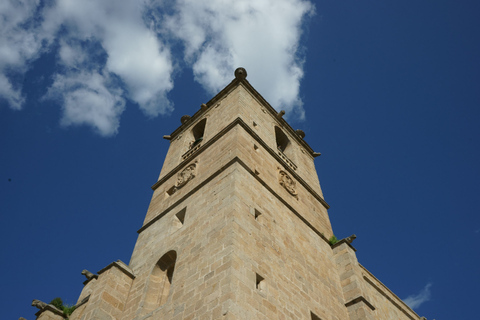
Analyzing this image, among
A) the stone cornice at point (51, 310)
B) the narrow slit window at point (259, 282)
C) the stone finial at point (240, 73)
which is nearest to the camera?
the narrow slit window at point (259, 282)

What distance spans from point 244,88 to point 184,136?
3755 millimetres

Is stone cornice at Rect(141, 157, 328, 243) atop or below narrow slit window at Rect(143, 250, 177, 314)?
atop

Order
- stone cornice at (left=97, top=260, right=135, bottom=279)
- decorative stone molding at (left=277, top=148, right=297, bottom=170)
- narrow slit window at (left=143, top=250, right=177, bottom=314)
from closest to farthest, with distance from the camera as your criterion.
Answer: narrow slit window at (left=143, top=250, right=177, bottom=314), stone cornice at (left=97, top=260, right=135, bottom=279), decorative stone molding at (left=277, top=148, right=297, bottom=170)

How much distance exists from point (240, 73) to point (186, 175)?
23.2 feet

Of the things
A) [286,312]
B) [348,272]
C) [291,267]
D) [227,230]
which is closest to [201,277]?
[227,230]

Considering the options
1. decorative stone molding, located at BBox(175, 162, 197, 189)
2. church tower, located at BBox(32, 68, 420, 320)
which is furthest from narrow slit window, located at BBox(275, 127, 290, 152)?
decorative stone molding, located at BBox(175, 162, 197, 189)

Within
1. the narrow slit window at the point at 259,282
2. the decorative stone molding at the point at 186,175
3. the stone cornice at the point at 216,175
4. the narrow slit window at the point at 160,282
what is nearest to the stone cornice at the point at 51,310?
the narrow slit window at the point at 160,282

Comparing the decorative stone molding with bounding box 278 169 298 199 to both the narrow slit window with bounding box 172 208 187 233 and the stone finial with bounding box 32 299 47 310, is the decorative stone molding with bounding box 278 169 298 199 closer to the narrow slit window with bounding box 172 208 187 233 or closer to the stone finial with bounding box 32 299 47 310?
the narrow slit window with bounding box 172 208 187 233

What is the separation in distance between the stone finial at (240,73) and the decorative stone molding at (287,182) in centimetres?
619

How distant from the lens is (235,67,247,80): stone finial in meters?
20.2

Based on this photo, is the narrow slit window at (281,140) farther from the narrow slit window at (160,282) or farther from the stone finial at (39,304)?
the stone finial at (39,304)

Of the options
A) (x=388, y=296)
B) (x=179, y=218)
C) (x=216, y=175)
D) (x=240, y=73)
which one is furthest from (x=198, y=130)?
(x=388, y=296)

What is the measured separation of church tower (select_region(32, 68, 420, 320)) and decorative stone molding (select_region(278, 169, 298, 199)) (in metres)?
0.06

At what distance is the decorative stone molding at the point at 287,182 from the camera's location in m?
15.5
